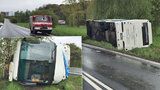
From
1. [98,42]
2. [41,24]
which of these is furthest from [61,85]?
[98,42]

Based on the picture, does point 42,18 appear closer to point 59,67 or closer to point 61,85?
point 59,67

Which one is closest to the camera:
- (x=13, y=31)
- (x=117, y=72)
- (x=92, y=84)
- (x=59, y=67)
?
(x=59, y=67)

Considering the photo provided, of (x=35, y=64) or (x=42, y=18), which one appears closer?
(x=35, y=64)

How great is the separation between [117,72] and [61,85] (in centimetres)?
548

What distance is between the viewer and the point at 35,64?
7035 millimetres

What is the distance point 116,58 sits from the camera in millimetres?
13883

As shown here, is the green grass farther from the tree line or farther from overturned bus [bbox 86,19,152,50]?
overturned bus [bbox 86,19,152,50]

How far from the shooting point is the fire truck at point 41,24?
23.4 feet

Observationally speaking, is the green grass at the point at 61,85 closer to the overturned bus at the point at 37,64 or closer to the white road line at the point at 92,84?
the overturned bus at the point at 37,64

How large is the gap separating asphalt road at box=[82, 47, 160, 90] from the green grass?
2.34m

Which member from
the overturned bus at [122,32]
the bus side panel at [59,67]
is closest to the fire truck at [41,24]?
the bus side panel at [59,67]

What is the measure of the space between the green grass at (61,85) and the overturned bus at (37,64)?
8 cm

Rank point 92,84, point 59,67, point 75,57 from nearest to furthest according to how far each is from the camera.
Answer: point 59,67, point 75,57, point 92,84

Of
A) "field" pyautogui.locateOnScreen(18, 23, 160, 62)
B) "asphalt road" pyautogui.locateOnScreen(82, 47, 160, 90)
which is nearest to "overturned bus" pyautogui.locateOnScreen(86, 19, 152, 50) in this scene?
"field" pyautogui.locateOnScreen(18, 23, 160, 62)
